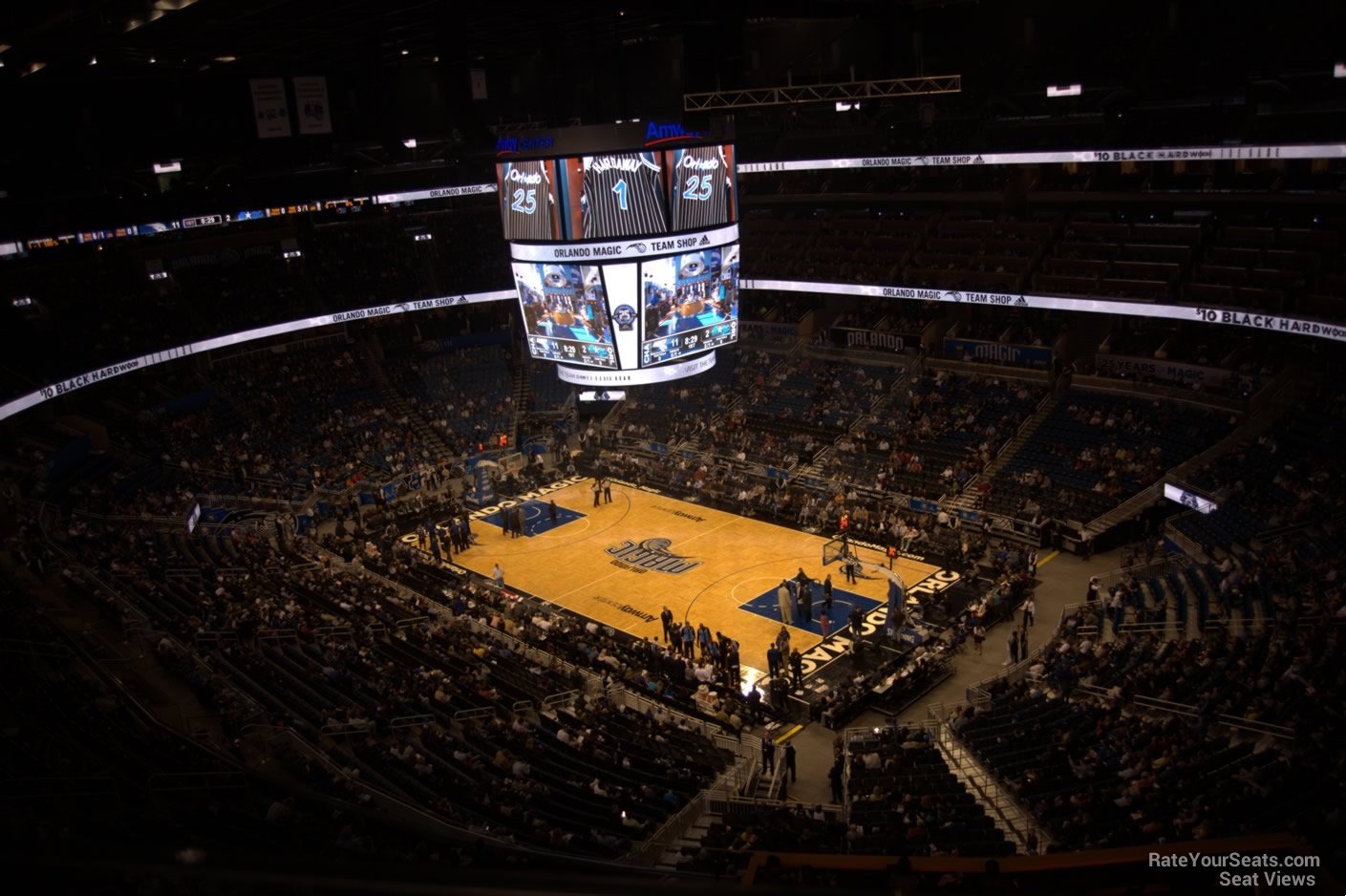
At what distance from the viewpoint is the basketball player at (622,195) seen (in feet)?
86.5

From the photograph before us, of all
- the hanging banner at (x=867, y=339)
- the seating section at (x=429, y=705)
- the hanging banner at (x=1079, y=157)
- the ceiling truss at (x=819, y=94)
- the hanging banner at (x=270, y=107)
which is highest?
the hanging banner at (x=270, y=107)

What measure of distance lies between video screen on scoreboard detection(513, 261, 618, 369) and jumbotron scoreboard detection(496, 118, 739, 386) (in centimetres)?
3

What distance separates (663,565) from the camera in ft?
101

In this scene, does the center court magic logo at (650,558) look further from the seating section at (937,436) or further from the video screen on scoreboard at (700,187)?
the video screen on scoreboard at (700,187)

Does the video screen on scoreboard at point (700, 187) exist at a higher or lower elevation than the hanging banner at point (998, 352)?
higher

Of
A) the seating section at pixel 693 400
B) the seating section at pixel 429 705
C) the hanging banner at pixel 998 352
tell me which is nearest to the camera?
the seating section at pixel 429 705

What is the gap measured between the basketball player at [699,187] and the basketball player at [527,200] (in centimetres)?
327

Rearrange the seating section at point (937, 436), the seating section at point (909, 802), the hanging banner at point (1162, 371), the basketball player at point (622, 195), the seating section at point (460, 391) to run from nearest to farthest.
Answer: the seating section at point (909, 802) < the basketball player at point (622, 195) < the hanging banner at point (1162, 371) < the seating section at point (937, 436) < the seating section at point (460, 391)

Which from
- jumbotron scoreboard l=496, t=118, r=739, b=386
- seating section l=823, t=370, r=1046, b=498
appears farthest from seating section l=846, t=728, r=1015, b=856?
seating section l=823, t=370, r=1046, b=498

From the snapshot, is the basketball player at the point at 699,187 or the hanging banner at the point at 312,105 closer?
the basketball player at the point at 699,187

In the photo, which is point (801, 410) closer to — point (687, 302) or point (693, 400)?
point (693, 400)

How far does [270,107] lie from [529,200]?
14216 millimetres

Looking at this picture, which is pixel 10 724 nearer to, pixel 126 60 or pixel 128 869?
pixel 128 869

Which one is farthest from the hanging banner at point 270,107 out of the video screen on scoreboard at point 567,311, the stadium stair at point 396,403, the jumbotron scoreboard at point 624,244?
the video screen on scoreboard at point 567,311
